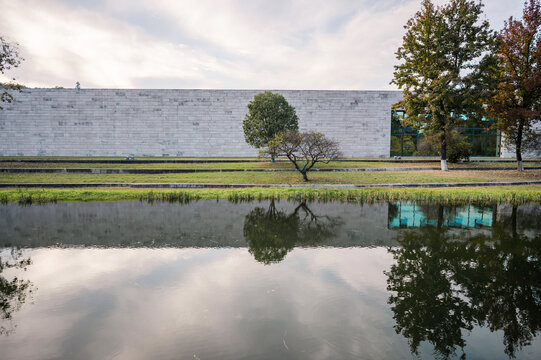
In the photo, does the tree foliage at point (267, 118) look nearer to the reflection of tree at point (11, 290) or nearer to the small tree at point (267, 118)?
the small tree at point (267, 118)

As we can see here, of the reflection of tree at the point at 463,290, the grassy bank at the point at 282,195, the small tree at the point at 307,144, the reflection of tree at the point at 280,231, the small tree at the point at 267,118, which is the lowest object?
the reflection of tree at the point at 463,290

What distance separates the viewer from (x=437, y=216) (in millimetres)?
10742

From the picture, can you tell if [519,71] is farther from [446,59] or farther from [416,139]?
[416,139]

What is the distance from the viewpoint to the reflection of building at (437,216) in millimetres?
9719

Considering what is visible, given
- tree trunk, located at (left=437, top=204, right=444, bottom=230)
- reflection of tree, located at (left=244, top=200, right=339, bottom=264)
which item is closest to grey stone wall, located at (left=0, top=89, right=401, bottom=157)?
tree trunk, located at (left=437, top=204, right=444, bottom=230)

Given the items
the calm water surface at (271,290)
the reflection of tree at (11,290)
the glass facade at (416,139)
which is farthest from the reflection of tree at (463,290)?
the glass facade at (416,139)

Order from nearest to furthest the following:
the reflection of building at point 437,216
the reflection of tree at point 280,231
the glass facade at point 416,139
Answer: the reflection of tree at point 280,231
the reflection of building at point 437,216
the glass facade at point 416,139

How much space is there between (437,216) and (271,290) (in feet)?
26.0

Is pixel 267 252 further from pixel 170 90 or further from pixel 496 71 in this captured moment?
pixel 170 90

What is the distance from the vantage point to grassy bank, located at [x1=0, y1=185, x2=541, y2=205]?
13633 mm

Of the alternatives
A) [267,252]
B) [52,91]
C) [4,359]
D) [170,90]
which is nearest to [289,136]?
[267,252]

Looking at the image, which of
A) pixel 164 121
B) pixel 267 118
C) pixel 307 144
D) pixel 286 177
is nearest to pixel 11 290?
pixel 307 144

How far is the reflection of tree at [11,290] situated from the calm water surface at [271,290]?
0.09 feet

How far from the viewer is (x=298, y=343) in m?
3.88
